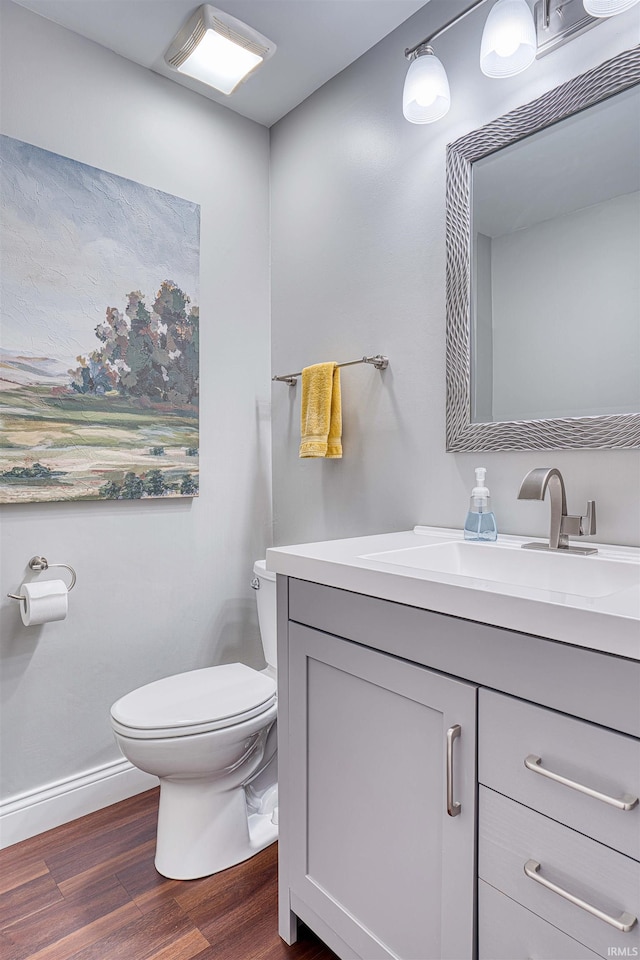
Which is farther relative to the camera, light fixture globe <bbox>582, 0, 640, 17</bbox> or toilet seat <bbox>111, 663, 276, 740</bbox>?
toilet seat <bbox>111, 663, 276, 740</bbox>

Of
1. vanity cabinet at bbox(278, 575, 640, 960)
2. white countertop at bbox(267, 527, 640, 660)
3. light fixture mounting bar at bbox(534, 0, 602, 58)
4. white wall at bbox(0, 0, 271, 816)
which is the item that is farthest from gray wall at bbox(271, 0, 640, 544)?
vanity cabinet at bbox(278, 575, 640, 960)

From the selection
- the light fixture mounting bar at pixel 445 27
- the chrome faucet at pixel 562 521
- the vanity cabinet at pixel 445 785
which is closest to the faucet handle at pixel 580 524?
the chrome faucet at pixel 562 521

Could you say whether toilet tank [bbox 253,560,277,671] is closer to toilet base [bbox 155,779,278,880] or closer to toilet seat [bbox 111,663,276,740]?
toilet seat [bbox 111,663,276,740]

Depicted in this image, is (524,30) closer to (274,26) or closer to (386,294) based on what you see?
(386,294)

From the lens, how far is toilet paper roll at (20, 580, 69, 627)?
5.17 ft

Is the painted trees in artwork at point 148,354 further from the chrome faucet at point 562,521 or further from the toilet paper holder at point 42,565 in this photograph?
the chrome faucet at point 562,521

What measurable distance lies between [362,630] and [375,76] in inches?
68.6

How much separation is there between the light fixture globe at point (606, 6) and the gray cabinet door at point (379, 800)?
4.34 ft

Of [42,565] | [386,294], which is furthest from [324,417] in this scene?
[42,565]

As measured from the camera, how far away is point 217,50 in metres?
1.77

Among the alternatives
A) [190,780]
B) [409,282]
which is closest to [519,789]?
[190,780]

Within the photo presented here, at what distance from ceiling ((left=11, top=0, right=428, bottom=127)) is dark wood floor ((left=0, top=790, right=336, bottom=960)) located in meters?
2.42

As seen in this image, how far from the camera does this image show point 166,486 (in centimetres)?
196

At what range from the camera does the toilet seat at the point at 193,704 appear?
4.60 feet
